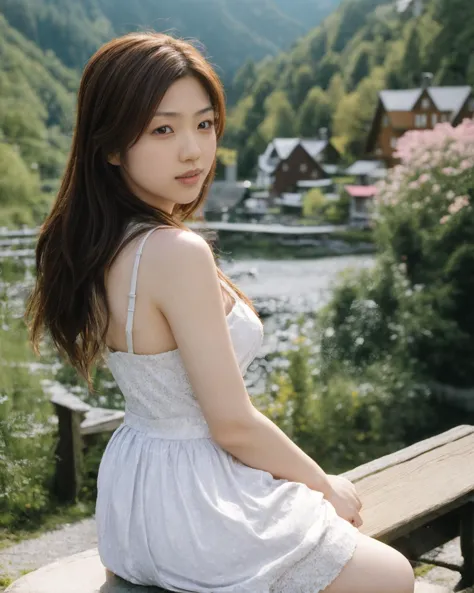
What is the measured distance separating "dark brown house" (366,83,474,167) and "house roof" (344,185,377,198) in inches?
7.5

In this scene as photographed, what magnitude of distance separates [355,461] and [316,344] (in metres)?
0.72

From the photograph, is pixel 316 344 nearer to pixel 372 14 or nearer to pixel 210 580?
pixel 372 14

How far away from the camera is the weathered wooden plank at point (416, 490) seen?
5.72ft

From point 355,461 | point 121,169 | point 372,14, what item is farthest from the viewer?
point 372,14

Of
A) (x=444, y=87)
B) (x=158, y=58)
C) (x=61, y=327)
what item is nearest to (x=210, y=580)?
(x=61, y=327)

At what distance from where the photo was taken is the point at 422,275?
4.96m

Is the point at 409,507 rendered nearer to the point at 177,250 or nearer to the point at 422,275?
the point at 177,250

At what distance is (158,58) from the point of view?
1.25 m

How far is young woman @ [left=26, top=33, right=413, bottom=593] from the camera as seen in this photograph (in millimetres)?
1225

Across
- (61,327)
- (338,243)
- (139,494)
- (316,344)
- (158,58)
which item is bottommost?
(316,344)

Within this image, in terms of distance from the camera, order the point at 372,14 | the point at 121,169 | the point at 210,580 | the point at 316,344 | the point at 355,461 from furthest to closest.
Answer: the point at 372,14 → the point at 316,344 → the point at 355,461 → the point at 121,169 → the point at 210,580

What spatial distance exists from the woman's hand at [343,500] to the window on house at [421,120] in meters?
3.82

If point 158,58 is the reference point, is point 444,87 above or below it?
below

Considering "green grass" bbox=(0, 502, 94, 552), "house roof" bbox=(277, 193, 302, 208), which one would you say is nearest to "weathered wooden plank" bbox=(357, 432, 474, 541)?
"green grass" bbox=(0, 502, 94, 552)
